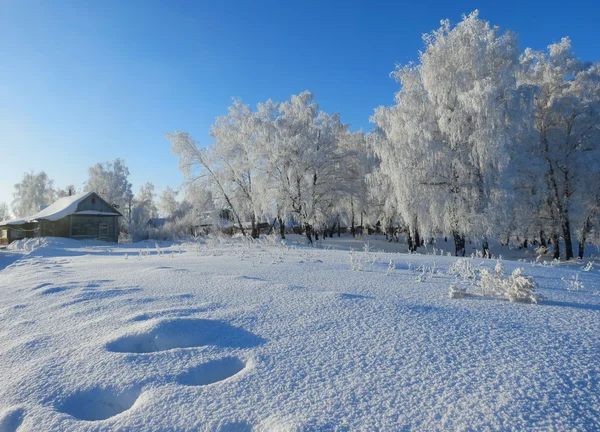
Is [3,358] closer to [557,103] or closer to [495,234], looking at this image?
[495,234]

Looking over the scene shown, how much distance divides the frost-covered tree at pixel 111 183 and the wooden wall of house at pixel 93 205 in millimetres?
15824

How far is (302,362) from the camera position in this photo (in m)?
2.13

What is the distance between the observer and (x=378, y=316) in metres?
2.86

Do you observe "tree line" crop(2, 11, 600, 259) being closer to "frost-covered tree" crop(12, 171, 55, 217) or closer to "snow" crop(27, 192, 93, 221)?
"snow" crop(27, 192, 93, 221)

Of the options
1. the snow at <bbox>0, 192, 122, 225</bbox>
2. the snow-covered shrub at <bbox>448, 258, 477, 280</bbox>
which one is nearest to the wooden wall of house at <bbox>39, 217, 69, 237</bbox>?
the snow at <bbox>0, 192, 122, 225</bbox>

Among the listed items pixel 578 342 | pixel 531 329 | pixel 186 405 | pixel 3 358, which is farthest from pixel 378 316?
pixel 3 358

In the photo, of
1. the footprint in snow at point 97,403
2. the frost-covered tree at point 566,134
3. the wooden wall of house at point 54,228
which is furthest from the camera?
the wooden wall of house at point 54,228

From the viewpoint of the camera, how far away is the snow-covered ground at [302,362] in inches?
64.4

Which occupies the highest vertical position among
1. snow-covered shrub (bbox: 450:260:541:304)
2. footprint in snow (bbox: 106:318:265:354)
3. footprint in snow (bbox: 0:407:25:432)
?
snow-covered shrub (bbox: 450:260:541:304)

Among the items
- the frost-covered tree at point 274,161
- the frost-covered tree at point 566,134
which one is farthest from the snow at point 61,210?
the frost-covered tree at point 566,134

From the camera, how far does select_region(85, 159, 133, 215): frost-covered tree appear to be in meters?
45.5

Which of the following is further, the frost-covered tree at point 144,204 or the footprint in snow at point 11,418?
the frost-covered tree at point 144,204

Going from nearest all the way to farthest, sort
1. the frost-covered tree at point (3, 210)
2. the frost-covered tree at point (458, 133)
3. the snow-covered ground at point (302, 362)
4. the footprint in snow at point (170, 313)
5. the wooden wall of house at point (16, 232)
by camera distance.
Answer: the snow-covered ground at point (302, 362), the footprint in snow at point (170, 313), the frost-covered tree at point (458, 133), the wooden wall of house at point (16, 232), the frost-covered tree at point (3, 210)

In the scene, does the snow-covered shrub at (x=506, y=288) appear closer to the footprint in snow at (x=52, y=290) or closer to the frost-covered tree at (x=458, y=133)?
the footprint in snow at (x=52, y=290)
